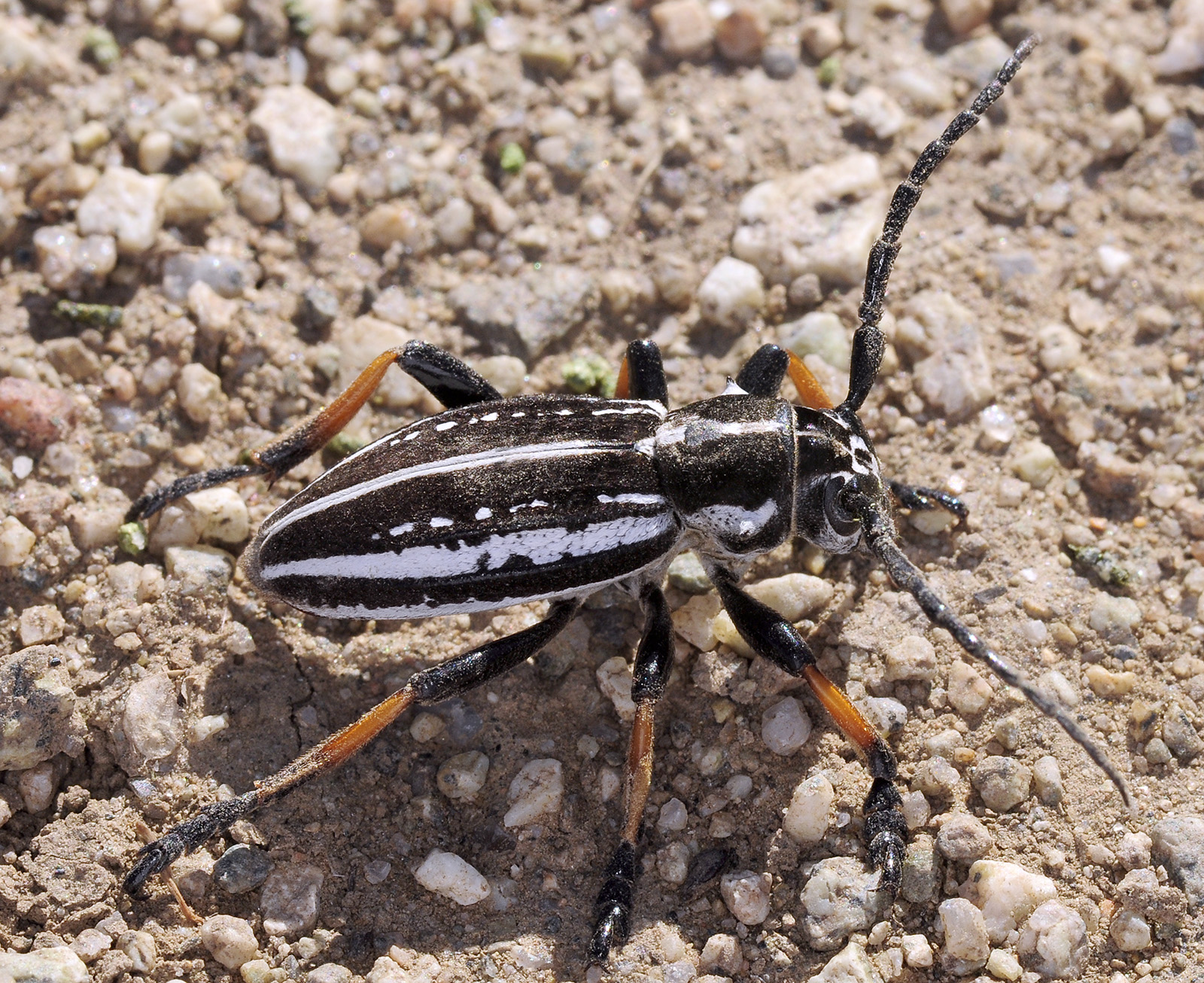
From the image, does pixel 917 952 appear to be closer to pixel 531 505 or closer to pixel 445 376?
pixel 531 505

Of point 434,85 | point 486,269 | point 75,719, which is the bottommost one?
point 75,719

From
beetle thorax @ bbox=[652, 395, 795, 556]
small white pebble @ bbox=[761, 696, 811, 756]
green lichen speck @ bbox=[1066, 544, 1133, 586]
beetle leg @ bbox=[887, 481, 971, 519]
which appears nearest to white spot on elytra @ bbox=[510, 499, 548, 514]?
beetle thorax @ bbox=[652, 395, 795, 556]

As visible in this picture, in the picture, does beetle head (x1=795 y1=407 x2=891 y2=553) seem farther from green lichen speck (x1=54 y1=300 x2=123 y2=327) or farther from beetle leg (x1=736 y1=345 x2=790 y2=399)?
green lichen speck (x1=54 y1=300 x2=123 y2=327)

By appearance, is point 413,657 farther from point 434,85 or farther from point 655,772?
point 434,85

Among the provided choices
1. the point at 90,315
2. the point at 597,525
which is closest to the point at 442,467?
the point at 597,525

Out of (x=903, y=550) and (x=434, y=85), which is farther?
(x=434, y=85)

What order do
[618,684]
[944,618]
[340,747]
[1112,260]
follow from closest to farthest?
[944,618]
[340,747]
[618,684]
[1112,260]

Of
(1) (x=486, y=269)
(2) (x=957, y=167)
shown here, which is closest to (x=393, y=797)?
(1) (x=486, y=269)
